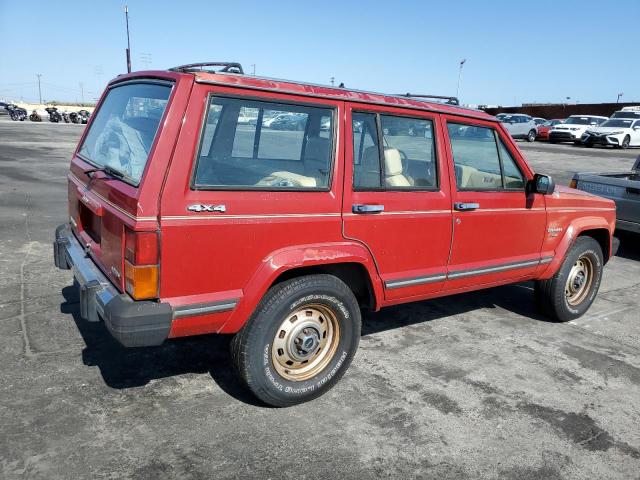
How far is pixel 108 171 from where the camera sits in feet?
10.1

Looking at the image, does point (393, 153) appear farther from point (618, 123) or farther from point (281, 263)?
point (618, 123)

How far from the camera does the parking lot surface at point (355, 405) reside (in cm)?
267

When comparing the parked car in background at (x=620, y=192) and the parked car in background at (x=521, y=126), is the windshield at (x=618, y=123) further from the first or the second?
the parked car in background at (x=620, y=192)

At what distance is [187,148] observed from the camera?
2660 mm

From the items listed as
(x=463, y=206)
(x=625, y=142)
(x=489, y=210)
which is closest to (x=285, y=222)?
(x=463, y=206)

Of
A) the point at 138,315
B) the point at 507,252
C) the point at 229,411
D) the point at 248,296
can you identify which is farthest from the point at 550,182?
the point at 138,315

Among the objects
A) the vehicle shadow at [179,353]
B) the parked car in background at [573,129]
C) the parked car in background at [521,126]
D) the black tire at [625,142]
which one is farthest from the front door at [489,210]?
the parked car in background at [521,126]

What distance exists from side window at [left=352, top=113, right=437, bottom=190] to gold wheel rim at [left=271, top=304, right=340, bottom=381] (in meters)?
0.86

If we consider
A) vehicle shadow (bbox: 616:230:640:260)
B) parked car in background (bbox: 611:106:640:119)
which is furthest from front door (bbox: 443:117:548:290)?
parked car in background (bbox: 611:106:640:119)

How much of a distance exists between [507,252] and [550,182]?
25.9 inches

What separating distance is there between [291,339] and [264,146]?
1193 millimetres

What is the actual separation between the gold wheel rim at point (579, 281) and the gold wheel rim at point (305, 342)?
2700 mm

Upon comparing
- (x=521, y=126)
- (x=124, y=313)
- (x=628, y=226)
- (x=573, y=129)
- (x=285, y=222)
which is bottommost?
(x=628, y=226)

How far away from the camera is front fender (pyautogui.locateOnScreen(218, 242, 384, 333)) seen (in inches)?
112
